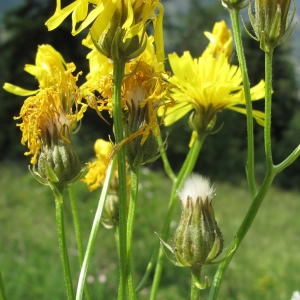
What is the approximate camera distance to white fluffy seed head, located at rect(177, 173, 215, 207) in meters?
0.47

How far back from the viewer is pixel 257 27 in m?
0.52

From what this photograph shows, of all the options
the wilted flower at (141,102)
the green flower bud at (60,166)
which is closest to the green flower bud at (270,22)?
the wilted flower at (141,102)

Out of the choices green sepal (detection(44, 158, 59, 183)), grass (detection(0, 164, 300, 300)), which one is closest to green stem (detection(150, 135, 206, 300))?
green sepal (detection(44, 158, 59, 183))

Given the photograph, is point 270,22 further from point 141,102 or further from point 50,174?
point 50,174

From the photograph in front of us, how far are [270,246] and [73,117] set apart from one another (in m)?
3.84

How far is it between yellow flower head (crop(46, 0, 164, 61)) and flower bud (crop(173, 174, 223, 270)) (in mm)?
147

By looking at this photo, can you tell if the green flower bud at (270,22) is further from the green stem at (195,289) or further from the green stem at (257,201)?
the green stem at (195,289)

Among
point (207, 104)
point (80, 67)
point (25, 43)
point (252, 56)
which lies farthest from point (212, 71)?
point (252, 56)

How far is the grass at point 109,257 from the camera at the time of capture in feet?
8.34

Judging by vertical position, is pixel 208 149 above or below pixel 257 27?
above

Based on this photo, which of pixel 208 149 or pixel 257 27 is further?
pixel 208 149

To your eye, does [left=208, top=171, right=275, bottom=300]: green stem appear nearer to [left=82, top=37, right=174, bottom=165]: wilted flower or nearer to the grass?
[left=82, top=37, right=174, bottom=165]: wilted flower

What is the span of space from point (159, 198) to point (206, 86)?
404 centimetres

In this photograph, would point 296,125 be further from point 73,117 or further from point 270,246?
point 73,117
